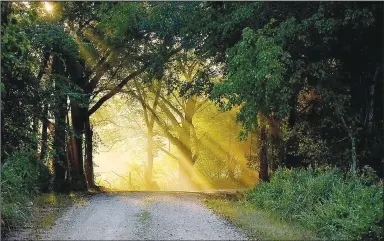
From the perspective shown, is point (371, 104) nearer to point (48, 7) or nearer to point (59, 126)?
point (59, 126)

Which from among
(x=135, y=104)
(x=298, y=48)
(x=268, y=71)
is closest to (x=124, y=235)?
(x=268, y=71)

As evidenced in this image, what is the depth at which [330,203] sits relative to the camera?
1255cm

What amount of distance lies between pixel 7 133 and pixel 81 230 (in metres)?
3.82

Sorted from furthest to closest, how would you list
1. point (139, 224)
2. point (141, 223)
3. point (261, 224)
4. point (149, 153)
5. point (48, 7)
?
point (149, 153), point (48, 7), point (141, 223), point (139, 224), point (261, 224)

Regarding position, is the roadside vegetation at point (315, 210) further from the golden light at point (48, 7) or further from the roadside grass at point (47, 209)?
the golden light at point (48, 7)

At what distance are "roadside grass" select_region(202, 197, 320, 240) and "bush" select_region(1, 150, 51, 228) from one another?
19.3 ft

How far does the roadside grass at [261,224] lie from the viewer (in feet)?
36.0

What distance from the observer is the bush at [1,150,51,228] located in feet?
39.2

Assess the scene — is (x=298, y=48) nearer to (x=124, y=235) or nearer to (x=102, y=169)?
(x=124, y=235)

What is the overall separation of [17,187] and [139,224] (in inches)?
169

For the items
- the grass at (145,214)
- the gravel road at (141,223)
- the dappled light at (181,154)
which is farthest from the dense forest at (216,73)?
the dappled light at (181,154)

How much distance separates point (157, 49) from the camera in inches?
951

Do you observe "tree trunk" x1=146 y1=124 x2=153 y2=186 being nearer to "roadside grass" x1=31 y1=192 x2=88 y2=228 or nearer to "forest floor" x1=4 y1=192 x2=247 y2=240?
"roadside grass" x1=31 y1=192 x2=88 y2=228

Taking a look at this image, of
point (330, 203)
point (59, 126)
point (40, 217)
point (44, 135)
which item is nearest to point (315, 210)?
point (330, 203)
